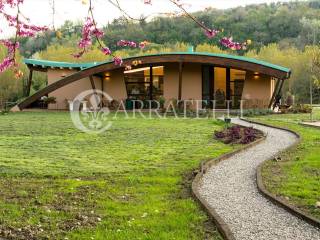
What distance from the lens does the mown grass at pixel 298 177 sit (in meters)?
6.30

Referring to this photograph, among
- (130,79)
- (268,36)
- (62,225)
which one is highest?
(268,36)

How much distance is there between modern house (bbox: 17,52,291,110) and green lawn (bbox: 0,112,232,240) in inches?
453

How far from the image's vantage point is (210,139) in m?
13.4

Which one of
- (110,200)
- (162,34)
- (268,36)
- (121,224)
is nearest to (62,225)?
(121,224)

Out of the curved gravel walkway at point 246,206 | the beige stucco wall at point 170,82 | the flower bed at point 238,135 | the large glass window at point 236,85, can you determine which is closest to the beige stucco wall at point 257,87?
the large glass window at point 236,85

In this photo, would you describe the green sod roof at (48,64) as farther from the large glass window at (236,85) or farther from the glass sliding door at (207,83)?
the large glass window at (236,85)

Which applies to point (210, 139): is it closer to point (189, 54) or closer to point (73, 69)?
point (189, 54)

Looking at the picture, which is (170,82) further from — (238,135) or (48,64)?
(238,135)

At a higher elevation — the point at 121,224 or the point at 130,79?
the point at 130,79

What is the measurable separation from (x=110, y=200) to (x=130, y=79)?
21886 millimetres

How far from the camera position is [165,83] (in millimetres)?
27172

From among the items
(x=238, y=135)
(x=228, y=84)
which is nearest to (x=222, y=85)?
(x=228, y=84)

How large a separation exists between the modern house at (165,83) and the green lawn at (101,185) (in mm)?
11503

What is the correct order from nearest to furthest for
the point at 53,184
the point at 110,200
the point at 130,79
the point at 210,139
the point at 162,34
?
the point at 110,200, the point at 53,184, the point at 210,139, the point at 130,79, the point at 162,34
